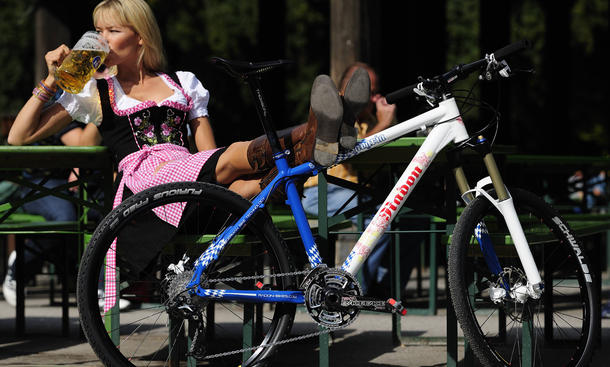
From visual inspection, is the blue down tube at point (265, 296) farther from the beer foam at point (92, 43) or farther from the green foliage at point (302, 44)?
the green foliage at point (302, 44)

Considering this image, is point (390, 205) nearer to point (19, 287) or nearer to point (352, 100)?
Result: point (352, 100)

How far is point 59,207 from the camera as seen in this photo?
7871 millimetres

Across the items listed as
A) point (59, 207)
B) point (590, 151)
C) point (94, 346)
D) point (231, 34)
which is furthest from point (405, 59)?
point (231, 34)

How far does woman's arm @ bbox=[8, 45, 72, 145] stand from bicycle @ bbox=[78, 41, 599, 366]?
690 millimetres

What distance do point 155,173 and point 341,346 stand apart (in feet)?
5.54

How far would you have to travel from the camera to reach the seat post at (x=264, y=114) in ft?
14.0

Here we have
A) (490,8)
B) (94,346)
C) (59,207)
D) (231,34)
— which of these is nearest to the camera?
(94,346)

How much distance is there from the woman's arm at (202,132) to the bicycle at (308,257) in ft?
2.42

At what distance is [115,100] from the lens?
4.85m

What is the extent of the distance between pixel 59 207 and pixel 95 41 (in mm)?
3504

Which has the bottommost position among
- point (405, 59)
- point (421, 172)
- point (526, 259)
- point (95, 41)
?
point (526, 259)

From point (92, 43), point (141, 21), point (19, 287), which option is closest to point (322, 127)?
point (92, 43)

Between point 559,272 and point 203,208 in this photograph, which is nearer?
point 203,208

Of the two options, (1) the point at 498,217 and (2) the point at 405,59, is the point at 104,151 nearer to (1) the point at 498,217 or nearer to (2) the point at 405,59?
(1) the point at 498,217
